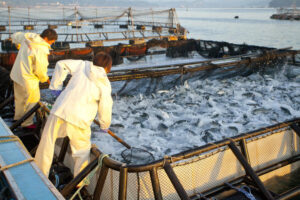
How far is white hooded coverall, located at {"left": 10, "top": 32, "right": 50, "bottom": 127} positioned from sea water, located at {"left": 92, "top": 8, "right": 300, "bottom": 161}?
151cm

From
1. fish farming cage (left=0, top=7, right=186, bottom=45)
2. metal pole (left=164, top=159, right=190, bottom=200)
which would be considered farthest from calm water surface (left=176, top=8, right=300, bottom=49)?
metal pole (left=164, top=159, right=190, bottom=200)

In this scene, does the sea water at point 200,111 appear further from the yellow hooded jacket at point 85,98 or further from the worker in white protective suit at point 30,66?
the yellow hooded jacket at point 85,98

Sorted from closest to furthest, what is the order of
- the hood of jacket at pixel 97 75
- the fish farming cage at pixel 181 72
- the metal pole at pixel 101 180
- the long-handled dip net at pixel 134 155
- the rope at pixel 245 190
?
1. the metal pole at pixel 101 180
2. the hood of jacket at pixel 97 75
3. the rope at pixel 245 190
4. the long-handled dip net at pixel 134 155
5. the fish farming cage at pixel 181 72

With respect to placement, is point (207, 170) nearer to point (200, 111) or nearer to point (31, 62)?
point (31, 62)

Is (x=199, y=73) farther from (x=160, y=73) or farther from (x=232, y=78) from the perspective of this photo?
(x=232, y=78)

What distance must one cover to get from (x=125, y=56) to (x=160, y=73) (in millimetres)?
5799

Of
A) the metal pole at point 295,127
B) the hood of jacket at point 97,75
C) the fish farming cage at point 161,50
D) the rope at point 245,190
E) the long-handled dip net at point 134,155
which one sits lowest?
the rope at point 245,190

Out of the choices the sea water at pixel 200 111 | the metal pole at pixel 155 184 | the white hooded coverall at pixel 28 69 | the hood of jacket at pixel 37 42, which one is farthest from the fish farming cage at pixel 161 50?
the metal pole at pixel 155 184

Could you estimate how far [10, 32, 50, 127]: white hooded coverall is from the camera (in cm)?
436

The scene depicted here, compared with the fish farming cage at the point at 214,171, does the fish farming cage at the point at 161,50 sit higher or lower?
higher

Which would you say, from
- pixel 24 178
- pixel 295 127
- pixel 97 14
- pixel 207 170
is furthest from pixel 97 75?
pixel 97 14

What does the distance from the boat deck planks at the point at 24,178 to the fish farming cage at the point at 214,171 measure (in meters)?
0.60

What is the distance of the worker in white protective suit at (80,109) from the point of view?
114 inches

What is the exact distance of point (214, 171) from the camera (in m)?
3.26
